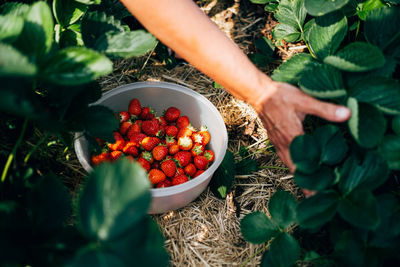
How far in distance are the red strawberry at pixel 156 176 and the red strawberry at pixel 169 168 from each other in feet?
0.08

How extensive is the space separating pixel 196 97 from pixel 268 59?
37cm

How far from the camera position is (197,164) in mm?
1263

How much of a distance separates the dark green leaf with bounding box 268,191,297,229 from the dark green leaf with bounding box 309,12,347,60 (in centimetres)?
42

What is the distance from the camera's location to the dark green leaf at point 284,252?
78cm

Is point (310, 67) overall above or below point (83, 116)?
below

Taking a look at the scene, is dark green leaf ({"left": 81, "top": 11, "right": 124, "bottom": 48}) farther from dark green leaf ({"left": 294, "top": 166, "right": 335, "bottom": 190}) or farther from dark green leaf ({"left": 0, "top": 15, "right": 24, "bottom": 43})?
dark green leaf ({"left": 294, "top": 166, "right": 335, "bottom": 190})

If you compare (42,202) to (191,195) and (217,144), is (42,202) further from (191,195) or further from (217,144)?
(217,144)

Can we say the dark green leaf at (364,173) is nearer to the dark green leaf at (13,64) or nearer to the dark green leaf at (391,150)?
the dark green leaf at (391,150)

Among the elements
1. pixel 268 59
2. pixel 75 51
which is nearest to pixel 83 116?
pixel 75 51

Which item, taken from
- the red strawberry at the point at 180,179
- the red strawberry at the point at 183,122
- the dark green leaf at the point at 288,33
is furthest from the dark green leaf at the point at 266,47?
the red strawberry at the point at 180,179

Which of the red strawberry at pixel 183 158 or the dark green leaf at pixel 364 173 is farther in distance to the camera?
the red strawberry at pixel 183 158

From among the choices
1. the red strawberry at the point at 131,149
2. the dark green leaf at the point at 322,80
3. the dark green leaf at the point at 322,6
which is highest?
the dark green leaf at the point at 322,6

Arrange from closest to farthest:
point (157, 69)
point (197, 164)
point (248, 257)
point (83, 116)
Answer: point (83, 116), point (248, 257), point (197, 164), point (157, 69)

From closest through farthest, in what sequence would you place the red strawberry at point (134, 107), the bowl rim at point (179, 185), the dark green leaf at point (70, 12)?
the dark green leaf at point (70, 12), the bowl rim at point (179, 185), the red strawberry at point (134, 107)
